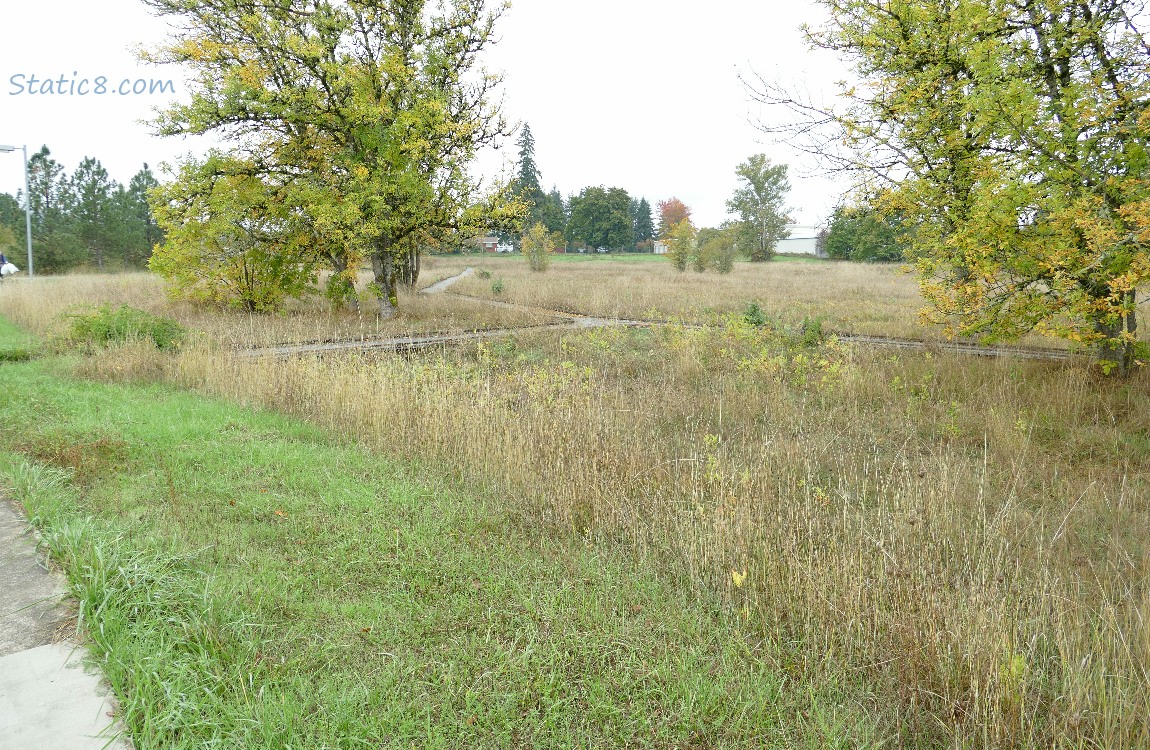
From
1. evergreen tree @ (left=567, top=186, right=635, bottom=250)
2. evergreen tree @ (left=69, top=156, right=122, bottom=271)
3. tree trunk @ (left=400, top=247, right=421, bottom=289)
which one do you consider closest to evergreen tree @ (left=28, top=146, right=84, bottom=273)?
evergreen tree @ (left=69, top=156, right=122, bottom=271)

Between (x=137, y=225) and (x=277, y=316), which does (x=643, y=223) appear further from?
(x=277, y=316)

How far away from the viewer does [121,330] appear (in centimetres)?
1004

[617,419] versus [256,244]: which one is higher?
[256,244]

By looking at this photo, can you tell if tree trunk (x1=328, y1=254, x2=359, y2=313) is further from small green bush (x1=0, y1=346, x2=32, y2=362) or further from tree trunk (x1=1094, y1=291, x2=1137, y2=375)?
tree trunk (x1=1094, y1=291, x2=1137, y2=375)

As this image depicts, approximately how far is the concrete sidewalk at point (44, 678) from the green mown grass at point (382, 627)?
91 millimetres

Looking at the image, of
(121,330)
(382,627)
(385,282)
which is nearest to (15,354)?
(121,330)

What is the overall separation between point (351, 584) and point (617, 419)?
123 inches

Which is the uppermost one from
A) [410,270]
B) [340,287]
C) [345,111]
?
[345,111]

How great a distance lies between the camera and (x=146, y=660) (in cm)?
254

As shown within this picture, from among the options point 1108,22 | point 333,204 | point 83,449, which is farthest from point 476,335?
point 1108,22

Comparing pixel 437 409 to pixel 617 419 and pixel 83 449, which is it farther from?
pixel 83 449

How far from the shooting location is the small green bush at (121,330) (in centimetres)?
992

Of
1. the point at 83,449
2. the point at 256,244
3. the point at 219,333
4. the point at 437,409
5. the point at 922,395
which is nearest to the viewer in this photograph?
the point at 83,449

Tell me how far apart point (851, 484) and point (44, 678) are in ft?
16.8
